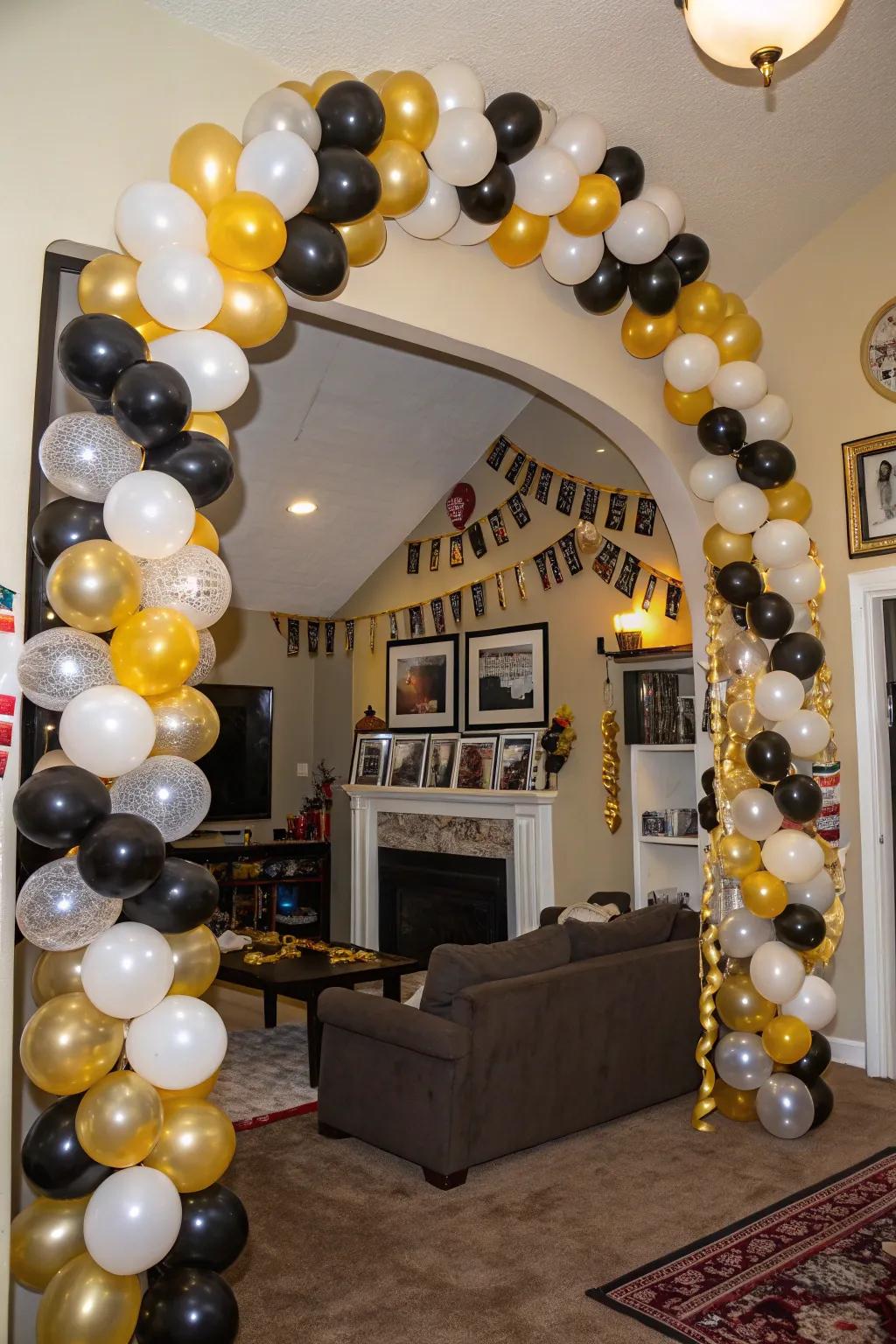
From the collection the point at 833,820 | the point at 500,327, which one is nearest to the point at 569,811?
the point at 833,820

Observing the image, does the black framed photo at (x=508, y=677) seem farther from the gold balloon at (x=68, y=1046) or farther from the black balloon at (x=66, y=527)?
the gold balloon at (x=68, y=1046)

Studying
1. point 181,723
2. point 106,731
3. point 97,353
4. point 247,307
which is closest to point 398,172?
point 247,307

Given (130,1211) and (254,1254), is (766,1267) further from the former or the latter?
(130,1211)

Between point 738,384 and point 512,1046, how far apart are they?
277 centimetres

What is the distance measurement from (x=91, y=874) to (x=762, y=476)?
3.23 m

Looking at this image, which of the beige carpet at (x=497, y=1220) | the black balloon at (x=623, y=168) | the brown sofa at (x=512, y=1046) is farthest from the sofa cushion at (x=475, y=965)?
the black balloon at (x=623, y=168)

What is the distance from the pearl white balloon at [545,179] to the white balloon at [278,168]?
1.02m

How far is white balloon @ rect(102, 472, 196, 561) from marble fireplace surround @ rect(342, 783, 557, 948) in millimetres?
4350

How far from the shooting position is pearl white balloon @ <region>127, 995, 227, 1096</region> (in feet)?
7.82

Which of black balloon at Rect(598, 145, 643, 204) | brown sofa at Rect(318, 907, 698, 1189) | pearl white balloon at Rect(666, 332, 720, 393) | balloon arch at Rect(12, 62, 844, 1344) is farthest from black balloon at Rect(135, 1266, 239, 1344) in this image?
black balloon at Rect(598, 145, 643, 204)

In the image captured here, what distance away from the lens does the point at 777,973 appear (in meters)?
3.93

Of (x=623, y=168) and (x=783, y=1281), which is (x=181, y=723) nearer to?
(x=783, y=1281)

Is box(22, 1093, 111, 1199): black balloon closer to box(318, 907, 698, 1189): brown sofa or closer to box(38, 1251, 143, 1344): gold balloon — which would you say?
box(38, 1251, 143, 1344): gold balloon

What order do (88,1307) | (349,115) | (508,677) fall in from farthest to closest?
(508,677)
(349,115)
(88,1307)
